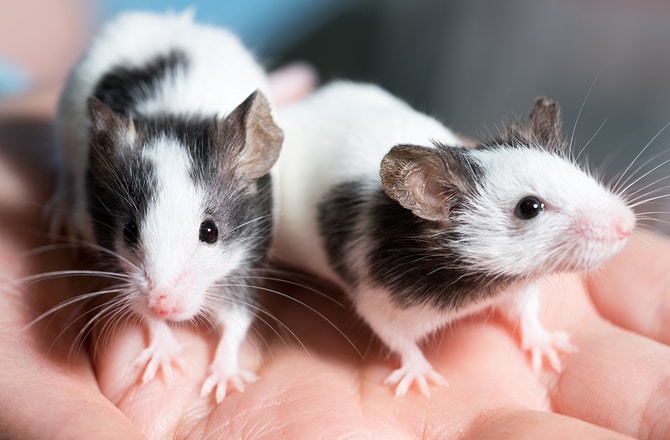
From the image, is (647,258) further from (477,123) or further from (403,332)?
(477,123)

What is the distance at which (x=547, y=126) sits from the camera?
13.4 feet

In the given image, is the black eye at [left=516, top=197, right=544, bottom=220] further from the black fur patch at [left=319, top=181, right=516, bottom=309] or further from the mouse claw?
A: the mouse claw

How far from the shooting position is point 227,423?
12.8ft

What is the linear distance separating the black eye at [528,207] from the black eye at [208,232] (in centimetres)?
158

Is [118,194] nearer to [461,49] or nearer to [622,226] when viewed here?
[622,226]

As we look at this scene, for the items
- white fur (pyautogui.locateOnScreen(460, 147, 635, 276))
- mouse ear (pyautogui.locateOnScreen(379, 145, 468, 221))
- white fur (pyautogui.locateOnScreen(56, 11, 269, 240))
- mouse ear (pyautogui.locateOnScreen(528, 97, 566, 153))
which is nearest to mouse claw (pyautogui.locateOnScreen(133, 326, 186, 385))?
white fur (pyautogui.locateOnScreen(56, 11, 269, 240))

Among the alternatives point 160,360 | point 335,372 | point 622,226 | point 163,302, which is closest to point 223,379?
point 160,360

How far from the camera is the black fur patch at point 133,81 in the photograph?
4.79 metres

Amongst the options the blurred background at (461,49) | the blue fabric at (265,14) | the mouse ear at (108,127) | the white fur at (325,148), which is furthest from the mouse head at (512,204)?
the blue fabric at (265,14)

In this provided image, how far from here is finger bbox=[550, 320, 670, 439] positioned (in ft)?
12.2

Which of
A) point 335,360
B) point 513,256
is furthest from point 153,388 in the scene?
point 513,256

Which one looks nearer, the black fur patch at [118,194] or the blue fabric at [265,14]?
the black fur patch at [118,194]

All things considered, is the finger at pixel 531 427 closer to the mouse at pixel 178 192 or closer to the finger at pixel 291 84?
the mouse at pixel 178 192

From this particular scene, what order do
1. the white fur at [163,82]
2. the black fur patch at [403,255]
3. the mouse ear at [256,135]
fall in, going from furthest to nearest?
the white fur at [163,82], the mouse ear at [256,135], the black fur patch at [403,255]
